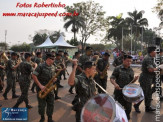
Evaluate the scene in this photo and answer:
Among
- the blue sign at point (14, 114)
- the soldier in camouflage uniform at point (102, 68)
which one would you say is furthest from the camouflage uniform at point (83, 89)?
the soldier in camouflage uniform at point (102, 68)

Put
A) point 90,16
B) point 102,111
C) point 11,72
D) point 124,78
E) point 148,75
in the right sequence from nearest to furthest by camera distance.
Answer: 1. point 102,111
2. point 124,78
3. point 148,75
4. point 11,72
5. point 90,16

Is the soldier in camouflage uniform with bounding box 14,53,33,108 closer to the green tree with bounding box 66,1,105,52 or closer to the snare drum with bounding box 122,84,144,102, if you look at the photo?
the snare drum with bounding box 122,84,144,102

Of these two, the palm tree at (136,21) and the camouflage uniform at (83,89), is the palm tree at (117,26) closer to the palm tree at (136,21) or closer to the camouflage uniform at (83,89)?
the palm tree at (136,21)

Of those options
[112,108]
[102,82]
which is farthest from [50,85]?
[102,82]

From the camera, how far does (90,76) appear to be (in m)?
3.29

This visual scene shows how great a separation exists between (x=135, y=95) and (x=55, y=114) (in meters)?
2.74

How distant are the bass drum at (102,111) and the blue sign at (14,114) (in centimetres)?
316

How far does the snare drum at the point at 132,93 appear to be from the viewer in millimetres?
3889

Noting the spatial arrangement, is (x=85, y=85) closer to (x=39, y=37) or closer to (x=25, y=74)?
(x=25, y=74)

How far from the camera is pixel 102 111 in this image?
7.35 ft

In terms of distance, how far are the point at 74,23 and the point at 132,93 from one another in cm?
3352

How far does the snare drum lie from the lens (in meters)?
3.89

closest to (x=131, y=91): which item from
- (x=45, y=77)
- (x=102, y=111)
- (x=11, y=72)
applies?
(x=102, y=111)

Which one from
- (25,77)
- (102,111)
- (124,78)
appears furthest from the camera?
(25,77)
